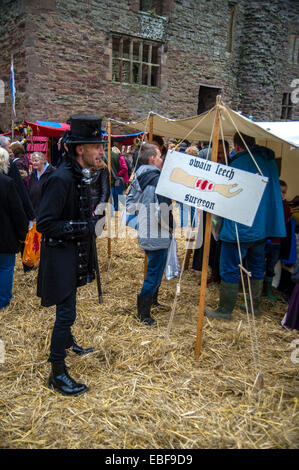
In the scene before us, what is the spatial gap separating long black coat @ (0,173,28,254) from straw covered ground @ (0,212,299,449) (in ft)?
2.85

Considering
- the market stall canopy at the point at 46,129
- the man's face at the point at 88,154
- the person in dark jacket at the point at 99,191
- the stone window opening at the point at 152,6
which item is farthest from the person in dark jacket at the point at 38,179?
the stone window opening at the point at 152,6

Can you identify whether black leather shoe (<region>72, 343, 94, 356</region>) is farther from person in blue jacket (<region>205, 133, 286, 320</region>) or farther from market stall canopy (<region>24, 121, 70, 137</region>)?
market stall canopy (<region>24, 121, 70, 137</region>)

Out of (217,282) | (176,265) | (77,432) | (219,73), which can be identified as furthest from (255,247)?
(219,73)

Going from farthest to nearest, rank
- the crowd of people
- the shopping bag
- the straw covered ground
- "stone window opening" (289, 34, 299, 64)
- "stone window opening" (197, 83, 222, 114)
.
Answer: "stone window opening" (289, 34, 299, 64)
"stone window opening" (197, 83, 222, 114)
the shopping bag
the crowd of people
the straw covered ground

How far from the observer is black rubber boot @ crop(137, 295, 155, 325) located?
13.0 ft

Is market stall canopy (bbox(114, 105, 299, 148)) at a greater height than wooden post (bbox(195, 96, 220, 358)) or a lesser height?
greater

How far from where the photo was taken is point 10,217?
4.01 meters

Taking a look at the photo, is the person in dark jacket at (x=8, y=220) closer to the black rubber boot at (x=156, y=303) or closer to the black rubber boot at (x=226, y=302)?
the black rubber boot at (x=156, y=303)

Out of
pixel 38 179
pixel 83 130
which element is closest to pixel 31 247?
pixel 38 179

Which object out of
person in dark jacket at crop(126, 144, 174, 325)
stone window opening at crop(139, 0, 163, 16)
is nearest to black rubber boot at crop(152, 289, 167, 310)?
person in dark jacket at crop(126, 144, 174, 325)

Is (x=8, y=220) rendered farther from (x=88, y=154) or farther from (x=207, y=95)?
(x=207, y=95)

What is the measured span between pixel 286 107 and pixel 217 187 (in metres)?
18.1

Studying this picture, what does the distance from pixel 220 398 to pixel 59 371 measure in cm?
129
